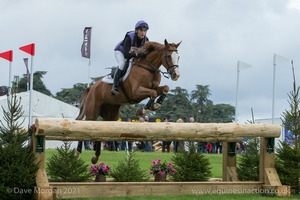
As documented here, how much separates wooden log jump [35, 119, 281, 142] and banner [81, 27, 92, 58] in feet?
42.6

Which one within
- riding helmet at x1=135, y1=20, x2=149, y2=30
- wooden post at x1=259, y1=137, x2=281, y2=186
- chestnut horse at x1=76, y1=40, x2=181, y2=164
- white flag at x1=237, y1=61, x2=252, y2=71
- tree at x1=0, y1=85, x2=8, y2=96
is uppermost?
tree at x1=0, y1=85, x2=8, y2=96

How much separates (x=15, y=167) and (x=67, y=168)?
6.53ft

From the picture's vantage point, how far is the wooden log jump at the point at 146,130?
664 centimetres

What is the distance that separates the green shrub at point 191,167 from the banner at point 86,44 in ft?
38.8

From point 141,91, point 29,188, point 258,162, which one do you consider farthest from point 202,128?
point 29,188

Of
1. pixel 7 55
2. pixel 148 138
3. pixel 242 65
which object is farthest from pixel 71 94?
pixel 148 138

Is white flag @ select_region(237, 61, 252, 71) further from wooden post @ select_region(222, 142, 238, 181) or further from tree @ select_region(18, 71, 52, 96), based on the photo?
tree @ select_region(18, 71, 52, 96)

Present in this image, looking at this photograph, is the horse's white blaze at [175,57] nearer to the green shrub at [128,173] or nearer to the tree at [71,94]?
the green shrub at [128,173]

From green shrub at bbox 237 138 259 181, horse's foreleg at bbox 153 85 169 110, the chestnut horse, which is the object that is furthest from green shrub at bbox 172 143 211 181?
horse's foreleg at bbox 153 85 169 110

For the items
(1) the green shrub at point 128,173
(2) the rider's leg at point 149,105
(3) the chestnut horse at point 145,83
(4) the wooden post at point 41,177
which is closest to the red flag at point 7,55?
(3) the chestnut horse at point 145,83

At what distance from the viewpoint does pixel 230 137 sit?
784 centimetres

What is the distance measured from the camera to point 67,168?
8.35m

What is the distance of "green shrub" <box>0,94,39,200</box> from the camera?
20.9 ft

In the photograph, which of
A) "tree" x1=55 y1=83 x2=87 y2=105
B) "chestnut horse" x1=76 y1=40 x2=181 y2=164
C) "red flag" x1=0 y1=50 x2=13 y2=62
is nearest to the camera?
"chestnut horse" x1=76 y1=40 x2=181 y2=164
